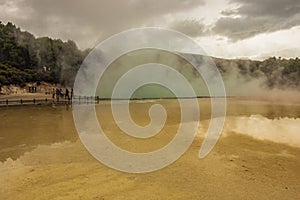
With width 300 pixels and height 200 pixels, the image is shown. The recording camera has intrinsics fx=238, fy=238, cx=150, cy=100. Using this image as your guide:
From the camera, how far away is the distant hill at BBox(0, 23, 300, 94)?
42500mm

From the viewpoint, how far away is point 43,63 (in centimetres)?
4856

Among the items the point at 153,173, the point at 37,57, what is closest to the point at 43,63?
the point at 37,57

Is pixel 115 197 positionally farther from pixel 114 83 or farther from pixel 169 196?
pixel 114 83

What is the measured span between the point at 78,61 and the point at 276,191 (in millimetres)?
48712

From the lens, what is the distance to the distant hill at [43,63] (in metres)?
Answer: 42.5

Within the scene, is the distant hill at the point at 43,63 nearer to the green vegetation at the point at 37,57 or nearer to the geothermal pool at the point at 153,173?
the green vegetation at the point at 37,57

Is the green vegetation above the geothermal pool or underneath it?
above

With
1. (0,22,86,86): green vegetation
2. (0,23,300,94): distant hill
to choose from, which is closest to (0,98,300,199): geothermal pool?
(0,23,300,94): distant hill

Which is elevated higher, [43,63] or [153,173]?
[43,63]

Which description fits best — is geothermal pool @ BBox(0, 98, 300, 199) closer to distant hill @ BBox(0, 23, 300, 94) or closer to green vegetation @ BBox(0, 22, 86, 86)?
distant hill @ BBox(0, 23, 300, 94)

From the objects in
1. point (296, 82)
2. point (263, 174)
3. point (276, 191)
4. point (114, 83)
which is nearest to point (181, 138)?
point (263, 174)

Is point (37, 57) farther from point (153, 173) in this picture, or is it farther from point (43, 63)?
point (153, 173)

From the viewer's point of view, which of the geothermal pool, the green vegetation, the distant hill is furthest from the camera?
the green vegetation

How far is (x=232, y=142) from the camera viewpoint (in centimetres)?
1045
